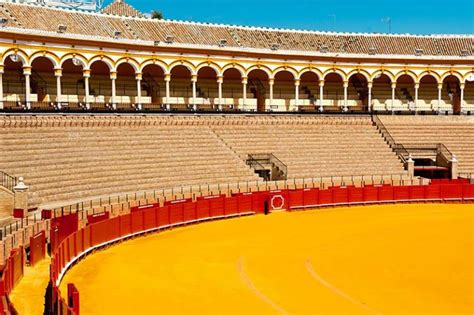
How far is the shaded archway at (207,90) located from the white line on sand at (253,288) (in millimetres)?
27400

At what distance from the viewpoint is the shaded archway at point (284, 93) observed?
47406 mm

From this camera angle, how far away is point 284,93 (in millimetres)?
48125

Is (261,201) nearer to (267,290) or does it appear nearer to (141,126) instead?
(141,126)

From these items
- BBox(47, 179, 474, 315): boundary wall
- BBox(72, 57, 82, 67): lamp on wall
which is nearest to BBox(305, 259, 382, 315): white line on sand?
BBox(47, 179, 474, 315): boundary wall

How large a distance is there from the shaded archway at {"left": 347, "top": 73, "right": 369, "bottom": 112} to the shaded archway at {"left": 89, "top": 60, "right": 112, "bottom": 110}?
18.7 m

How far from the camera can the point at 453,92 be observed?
164ft

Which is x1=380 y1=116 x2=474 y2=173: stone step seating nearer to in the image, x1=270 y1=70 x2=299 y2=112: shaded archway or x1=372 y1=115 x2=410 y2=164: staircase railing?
x1=372 y1=115 x2=410 y2=164: staircase railing

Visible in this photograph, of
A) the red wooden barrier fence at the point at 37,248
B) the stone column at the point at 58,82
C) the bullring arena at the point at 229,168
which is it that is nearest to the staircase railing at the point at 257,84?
the bullring arena at the point at 229,168

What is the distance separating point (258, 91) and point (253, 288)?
3349 cm

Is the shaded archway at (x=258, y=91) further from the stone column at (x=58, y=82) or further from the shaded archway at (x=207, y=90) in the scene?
the stone column at (x=58, y=82)

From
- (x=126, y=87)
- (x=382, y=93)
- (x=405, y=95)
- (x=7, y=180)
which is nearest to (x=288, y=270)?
(x=7, y=180)

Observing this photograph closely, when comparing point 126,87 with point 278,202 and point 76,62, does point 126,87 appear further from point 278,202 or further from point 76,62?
point 278,202

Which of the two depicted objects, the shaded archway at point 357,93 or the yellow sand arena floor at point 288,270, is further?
the shaded archway at point 357,93

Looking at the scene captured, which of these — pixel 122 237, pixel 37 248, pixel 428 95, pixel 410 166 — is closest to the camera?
pixel 37 248
